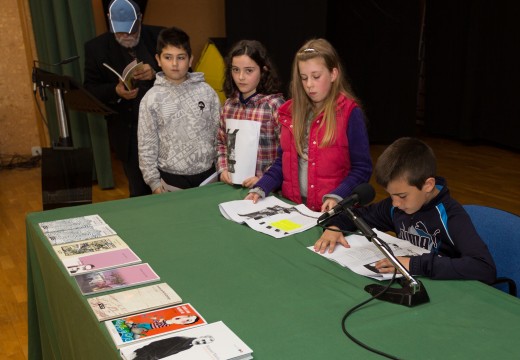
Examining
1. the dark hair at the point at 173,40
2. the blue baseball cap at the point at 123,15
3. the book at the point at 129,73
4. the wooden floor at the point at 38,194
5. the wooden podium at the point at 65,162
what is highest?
the blue baseball cap at the point at 123,15

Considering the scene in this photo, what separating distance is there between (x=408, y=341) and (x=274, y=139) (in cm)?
133

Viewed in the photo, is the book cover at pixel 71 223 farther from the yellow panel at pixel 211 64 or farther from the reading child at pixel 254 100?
the yellow panel at pixel 211 64

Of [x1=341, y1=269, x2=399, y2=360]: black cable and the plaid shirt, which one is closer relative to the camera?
[x1=341, y1=269, x2=399, y2=360]: black cable

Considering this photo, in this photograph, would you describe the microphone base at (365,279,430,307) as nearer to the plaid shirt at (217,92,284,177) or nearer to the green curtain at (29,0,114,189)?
the plaid shirt at (217,92,284,177)

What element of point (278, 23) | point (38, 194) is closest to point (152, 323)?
point (38, 194)

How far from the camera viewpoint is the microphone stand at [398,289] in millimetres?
1223

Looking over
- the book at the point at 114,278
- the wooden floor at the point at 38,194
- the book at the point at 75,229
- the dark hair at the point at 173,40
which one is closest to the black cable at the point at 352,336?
the book at the point at 114,278

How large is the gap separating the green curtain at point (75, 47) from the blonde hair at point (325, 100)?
2.87 metres

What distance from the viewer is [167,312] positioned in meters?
1.25

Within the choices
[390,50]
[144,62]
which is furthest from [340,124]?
[390,50]

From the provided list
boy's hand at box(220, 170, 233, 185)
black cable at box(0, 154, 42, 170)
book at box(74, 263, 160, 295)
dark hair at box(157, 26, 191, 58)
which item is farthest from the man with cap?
black cable at box(0, 154, 42, 170)

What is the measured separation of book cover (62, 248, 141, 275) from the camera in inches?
59.3

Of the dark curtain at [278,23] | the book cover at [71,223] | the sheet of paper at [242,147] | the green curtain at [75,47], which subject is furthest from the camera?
the dark curtain at [278,23]

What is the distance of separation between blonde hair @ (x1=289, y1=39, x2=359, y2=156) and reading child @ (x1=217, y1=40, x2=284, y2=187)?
0.73 feet
